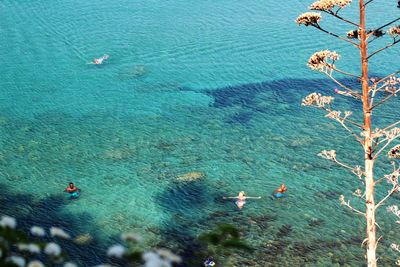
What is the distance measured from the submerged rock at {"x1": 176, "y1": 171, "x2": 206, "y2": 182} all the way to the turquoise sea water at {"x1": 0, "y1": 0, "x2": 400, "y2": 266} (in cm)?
45

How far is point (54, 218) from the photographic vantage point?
88.0 ft

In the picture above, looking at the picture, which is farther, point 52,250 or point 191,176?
point 191,176

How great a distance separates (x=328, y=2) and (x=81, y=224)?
18189 millimetres

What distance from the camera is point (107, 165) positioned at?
32.1 metres

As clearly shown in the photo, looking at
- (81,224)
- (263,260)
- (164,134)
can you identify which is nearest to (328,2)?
(263,260)

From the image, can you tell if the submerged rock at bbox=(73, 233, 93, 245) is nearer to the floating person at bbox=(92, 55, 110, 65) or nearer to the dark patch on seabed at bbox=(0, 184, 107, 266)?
the dark patch on seabed at bbox=(0, 184, 107, 266)

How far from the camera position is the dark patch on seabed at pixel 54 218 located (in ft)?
79.0

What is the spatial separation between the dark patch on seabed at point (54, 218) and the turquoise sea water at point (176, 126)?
0.10m

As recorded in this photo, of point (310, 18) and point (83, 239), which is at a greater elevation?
point (310, 18)

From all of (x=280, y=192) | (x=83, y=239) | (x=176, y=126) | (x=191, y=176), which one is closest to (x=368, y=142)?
(x=280, y=192)

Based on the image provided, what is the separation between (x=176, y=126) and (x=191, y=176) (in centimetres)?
749

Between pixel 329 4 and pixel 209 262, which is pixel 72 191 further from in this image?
pixel 329 4

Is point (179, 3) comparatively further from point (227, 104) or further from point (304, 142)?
point (304, 142)

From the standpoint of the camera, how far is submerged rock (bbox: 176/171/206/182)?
30.0 m
